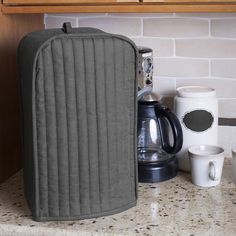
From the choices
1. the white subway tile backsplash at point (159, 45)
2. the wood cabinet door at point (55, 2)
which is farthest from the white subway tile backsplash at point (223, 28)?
the wood cabinet door at point (55, 2)

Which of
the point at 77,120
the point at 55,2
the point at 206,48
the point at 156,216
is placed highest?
the point at 55,2

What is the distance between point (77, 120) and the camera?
1.05 meters

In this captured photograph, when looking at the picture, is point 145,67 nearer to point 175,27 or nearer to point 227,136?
point 175,27

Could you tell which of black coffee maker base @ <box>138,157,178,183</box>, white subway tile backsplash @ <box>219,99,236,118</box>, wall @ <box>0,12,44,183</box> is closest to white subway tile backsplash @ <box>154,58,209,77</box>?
white subway tile backsplash @ <box>219,99,236,118</box>

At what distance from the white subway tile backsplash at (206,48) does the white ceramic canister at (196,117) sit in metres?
0.14

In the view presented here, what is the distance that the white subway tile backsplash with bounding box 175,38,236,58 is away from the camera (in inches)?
59.2

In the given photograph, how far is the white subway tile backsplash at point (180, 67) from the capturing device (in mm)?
1539

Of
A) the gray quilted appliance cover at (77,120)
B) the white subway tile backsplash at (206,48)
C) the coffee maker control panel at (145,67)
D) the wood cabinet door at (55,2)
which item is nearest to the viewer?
the gray quilted appliance cover at (77,120)

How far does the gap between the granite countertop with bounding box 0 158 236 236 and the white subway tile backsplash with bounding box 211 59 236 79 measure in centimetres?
38

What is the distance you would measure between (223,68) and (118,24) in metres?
0.37

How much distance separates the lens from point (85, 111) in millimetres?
1050

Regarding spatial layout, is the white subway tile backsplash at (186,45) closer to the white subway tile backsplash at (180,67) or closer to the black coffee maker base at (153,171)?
the white subway tile backsplash at (180,67)

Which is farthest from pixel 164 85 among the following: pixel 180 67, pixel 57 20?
pixel 57 20

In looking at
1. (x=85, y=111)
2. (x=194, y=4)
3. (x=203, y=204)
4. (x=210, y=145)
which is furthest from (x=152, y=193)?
(x=194, y=4)
